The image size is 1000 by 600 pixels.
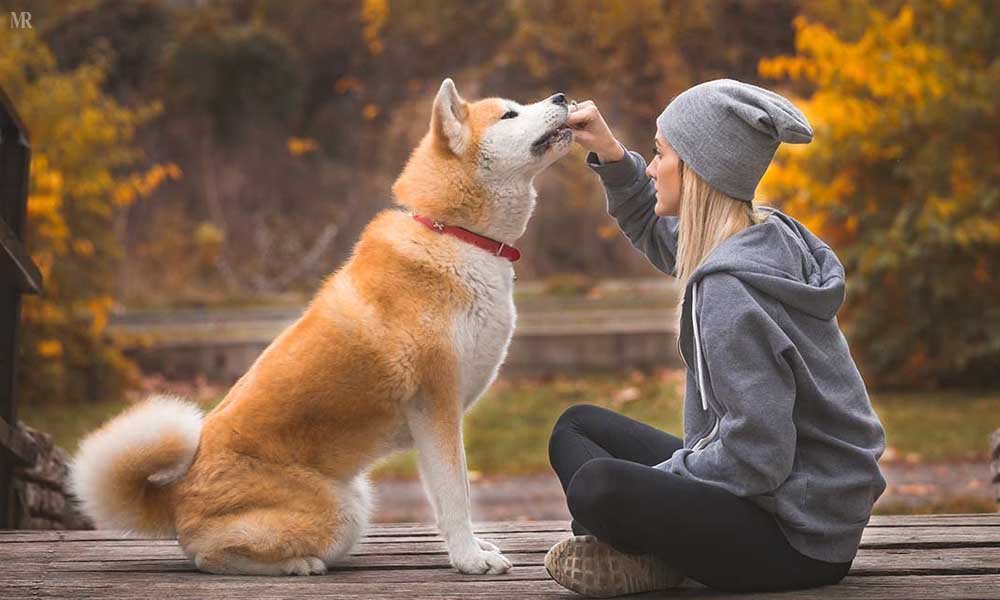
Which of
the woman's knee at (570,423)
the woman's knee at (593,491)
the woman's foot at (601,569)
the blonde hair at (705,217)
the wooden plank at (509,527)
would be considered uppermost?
the blonde hair at (705,217)

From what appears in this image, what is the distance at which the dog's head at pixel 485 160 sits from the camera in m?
2.52

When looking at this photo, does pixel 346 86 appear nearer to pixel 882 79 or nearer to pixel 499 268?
pixel 882 79

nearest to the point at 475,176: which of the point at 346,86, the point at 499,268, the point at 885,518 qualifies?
the point at 499,268

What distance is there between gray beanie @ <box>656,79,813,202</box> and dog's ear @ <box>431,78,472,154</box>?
0.59 m

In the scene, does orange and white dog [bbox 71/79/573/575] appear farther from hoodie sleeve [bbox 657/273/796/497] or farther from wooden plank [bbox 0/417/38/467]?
wooden plank [bbox 0/417/38/467]

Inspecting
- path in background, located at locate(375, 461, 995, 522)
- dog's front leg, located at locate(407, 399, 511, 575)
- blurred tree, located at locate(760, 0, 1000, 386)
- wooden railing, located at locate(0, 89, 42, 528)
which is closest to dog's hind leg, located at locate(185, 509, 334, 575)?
dog's front leg, located at locate(407, 399, 511, 575)

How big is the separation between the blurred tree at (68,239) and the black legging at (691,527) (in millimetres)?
6286

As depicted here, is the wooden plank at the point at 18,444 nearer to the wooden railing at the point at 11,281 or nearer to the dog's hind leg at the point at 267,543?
the wooden railing at the point at 11,281

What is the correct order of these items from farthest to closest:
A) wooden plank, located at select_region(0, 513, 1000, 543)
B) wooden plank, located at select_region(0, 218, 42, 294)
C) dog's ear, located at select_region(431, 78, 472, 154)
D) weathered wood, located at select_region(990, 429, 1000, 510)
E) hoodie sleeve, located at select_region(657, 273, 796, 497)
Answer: weathered wood, located at select_region(990, 429, 1000, 510) → wooden plank, located at select_region(0, 218, 42, 294) → wooden plank, located at select_region(0, 513, 1000, 543) → dog's ear, located at select_region(431, 78, 472, 154) → hoodie sleeve, located at select_region(657, 273, 796, 497)

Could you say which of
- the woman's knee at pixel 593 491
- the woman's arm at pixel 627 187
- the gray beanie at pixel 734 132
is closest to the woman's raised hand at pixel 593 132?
the woman's arm at pixel 627 187

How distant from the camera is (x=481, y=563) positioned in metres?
2.36

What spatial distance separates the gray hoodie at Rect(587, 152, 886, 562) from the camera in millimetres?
1934

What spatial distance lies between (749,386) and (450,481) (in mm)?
725

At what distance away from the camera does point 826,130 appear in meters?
7.87
